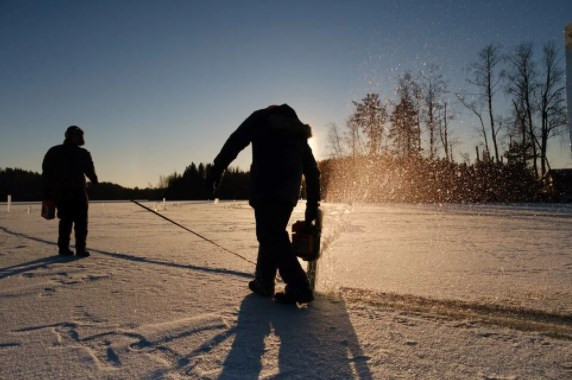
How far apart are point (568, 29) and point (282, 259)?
2368 millimetres

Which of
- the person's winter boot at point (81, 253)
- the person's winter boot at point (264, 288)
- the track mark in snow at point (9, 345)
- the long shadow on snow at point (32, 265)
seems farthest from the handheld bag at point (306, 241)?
the person's winter boot at point (81, 253)

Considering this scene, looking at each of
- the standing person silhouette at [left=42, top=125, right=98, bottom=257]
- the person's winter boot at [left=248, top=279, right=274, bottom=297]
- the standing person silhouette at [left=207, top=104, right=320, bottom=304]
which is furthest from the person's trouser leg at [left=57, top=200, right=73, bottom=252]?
the person's winter boot at [left=248, top=279, right=274, bottom=297]

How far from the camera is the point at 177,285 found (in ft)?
9.48

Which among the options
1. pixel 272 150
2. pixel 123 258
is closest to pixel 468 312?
pixel 272 150

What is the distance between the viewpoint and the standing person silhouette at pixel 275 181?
240cm

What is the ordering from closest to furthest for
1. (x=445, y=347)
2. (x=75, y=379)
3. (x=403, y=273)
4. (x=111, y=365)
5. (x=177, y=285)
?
(x=75, y=379) < (x=111, y=365) < (x=445, y=347) < (x=177, y=285) < (x=403, y=273)

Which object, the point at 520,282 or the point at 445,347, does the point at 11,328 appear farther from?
the point at 520,282

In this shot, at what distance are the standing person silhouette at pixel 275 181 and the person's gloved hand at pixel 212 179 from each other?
0.07 metres

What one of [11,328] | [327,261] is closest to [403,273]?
[327,261]

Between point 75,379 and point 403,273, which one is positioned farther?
point 403,273

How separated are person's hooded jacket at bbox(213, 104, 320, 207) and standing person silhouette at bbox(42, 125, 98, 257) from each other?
117 inches

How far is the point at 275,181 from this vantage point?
2467mm

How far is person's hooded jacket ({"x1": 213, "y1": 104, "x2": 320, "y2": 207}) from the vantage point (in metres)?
2.47

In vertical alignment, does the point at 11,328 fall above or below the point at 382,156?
below
